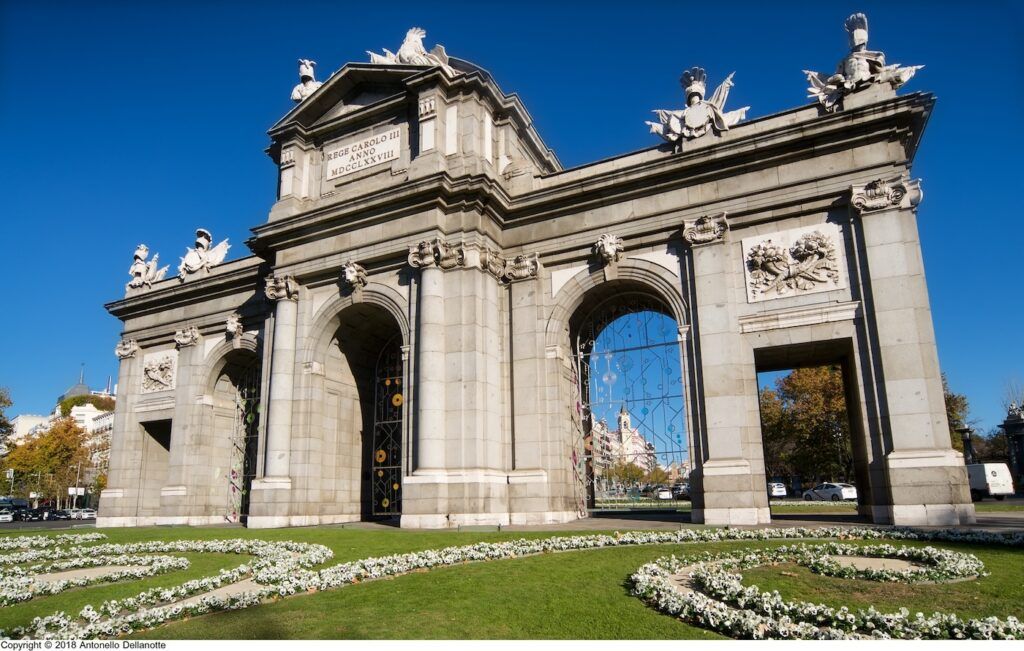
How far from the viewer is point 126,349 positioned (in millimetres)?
33000

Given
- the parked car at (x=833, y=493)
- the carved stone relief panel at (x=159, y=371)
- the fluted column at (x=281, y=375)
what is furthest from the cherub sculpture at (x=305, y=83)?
the parked car at (x=833, y=493)

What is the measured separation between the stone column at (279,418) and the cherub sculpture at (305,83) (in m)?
8.08

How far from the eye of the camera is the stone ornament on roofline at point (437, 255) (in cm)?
2180

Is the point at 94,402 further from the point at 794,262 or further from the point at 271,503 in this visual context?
the point at 794,262

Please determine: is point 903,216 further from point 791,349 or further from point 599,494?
point 599,494

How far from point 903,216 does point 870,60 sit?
4.88 meters

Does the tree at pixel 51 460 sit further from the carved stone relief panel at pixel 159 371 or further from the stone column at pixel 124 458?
the carved stone relief panel at pixel 159 371

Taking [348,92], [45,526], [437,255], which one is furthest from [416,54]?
A: [45,526]

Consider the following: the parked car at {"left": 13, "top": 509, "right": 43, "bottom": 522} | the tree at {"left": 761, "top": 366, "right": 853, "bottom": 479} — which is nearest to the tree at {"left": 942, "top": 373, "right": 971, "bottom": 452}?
the tree at {"left": 761, "top": 366, "right": 853, "bottom": 479}

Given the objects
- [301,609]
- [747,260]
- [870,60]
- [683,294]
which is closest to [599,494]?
[683,294]

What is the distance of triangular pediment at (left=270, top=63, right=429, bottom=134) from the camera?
82.8 ft

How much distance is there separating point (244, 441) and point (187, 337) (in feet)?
17.7

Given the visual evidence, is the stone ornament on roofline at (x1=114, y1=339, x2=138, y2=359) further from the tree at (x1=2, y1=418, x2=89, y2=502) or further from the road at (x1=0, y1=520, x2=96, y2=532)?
the tree at (x1=2, y1=418, x2=89, y2=502)

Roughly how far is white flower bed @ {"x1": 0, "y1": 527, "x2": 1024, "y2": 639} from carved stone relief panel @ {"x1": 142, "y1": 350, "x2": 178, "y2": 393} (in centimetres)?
1308
